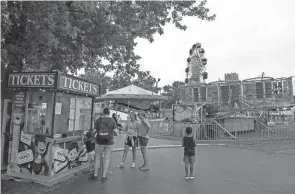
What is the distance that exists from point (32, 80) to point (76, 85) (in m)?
1.04

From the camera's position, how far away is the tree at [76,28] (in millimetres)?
5656

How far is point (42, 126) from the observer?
590 cm

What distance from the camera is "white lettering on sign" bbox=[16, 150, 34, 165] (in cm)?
580

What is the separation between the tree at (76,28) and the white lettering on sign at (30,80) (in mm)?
441

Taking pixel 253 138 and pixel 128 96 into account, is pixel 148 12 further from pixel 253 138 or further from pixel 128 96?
pixel 253 138

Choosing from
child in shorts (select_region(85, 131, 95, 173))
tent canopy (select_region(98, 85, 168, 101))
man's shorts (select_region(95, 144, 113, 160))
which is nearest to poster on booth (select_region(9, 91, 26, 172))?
child in shorts (select_region(85, 131, 95, 173))

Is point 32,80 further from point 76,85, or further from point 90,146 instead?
point 90,146

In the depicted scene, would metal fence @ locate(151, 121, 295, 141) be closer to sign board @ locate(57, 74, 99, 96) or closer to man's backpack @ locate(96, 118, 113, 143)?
sign board @ locate(57, 74, 99, 96)

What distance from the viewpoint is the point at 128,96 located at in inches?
508

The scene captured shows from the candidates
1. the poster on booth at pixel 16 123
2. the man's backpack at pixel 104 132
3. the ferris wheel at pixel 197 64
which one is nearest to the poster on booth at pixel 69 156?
the man's backpack at pixel 104 132

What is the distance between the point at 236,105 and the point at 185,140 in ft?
39.5

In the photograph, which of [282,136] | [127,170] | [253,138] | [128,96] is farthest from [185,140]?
[282,136]

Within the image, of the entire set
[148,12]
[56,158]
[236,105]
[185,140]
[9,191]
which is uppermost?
[148,12]

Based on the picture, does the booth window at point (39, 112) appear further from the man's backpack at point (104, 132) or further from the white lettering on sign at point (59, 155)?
the man's backpack at point (104, 132)
